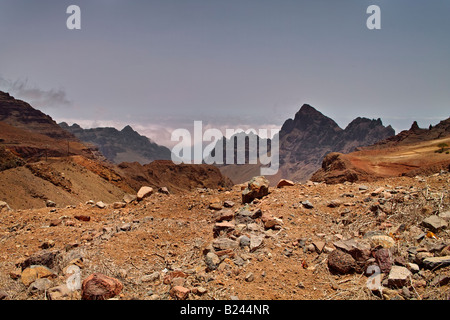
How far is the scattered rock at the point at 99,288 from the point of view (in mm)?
3980

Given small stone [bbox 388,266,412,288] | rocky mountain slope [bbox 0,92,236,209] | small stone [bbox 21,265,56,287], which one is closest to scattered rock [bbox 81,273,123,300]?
small stone [bbox 21,265,56,287]

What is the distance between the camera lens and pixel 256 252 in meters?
5.28

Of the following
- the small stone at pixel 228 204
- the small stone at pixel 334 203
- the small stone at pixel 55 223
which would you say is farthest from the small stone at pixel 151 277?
the small stone at pixel 55 223

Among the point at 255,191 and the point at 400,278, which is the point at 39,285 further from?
the point at 255,191

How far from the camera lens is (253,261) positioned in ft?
16.2

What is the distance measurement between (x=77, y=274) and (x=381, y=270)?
5006 mm

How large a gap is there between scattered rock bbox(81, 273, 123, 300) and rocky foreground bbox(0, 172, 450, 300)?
0.01 meters

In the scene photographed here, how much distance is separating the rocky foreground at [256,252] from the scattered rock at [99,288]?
1 cm

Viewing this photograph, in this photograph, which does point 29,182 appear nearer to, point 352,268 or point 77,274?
point 77,274

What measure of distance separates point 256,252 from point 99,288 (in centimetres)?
279

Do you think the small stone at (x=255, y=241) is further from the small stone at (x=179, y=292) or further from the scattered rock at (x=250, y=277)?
the small stone at (x=179, y=292)

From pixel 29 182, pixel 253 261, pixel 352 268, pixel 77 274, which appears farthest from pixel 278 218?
pixel 29 182

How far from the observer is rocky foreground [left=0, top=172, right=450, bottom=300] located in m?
4.06
